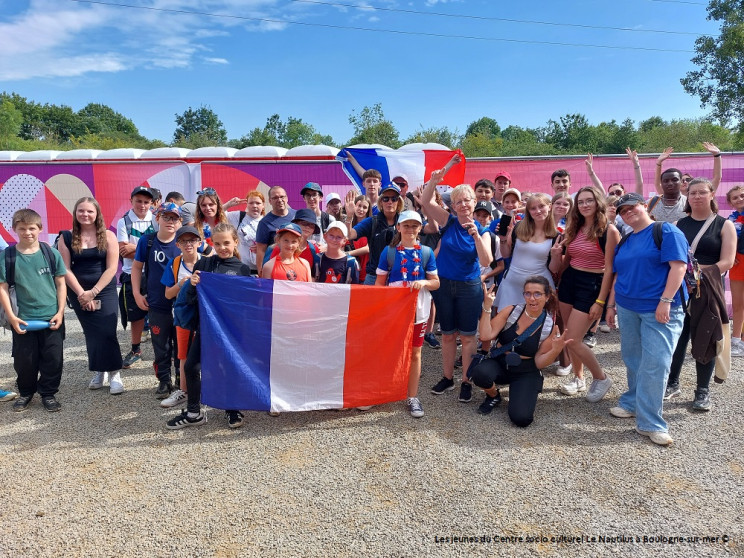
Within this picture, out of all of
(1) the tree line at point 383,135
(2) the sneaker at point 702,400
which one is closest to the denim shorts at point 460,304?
(2) the sneaker at point 702,400

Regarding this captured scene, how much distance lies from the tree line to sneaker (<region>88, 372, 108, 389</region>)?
34.9 m

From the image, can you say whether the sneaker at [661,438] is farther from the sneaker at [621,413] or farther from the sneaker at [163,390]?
the sneaker at [163,390]

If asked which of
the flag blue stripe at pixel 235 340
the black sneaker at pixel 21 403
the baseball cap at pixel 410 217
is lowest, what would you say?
the black sneaker at pixel 21 403

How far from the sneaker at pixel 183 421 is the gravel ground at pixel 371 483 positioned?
0.07 metres

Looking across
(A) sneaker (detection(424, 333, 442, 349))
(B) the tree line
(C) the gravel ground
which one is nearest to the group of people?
(C) the gravel ground

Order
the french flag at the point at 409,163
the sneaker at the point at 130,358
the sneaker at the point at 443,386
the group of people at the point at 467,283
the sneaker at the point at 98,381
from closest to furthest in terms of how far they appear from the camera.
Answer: the group of people at the point at 467,283 → the sneaker at the point at 443,386 → the sneaker at the point at 98,381 → the sneaker at the point at 130,358 → the french flag at the point at 409,163

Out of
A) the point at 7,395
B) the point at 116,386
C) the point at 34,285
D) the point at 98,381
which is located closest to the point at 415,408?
the point at 116,386

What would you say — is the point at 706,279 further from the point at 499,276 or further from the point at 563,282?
the point at 499,276

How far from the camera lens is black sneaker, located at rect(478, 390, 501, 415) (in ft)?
13.7

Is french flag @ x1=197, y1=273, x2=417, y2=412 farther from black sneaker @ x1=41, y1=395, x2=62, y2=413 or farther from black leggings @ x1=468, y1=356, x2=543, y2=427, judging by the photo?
black sneaker @ x1=41, y1=395, x2=62, y2=413

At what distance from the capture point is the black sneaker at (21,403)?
168 inches

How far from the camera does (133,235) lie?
17.4 feet

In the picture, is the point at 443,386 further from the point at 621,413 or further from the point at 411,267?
the point at 621,413

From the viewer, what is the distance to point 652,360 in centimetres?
366
